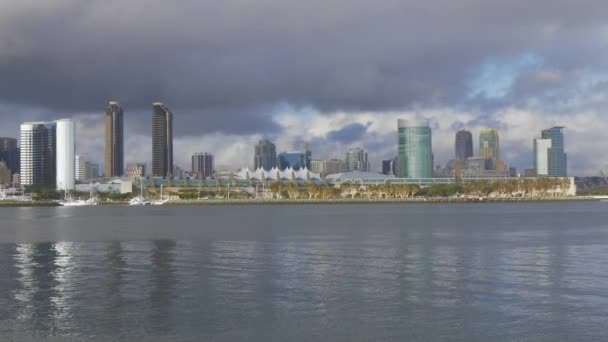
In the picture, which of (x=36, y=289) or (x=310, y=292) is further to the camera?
(x=36, y=289)

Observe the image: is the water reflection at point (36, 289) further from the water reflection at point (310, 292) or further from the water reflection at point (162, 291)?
the water reflection at point (162, 291)

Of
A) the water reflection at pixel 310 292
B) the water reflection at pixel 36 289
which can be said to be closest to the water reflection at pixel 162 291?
the water reflection at pixel 310 292

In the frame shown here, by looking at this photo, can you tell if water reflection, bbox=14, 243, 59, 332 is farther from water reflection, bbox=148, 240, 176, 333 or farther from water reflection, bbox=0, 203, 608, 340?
water reflection, bbox=148, 240, 176, 333

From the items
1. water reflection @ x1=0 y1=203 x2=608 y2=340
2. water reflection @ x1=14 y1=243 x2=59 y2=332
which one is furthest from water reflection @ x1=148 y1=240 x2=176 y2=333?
water reflection @ x1=14 y1=243 x2=59 y2=332

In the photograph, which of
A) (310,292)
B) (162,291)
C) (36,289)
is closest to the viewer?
(310,292)

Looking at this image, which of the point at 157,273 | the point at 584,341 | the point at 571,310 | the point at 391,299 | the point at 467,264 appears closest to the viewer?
the point at 584,341

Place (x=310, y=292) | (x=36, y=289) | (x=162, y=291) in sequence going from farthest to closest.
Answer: (x=36, y=289) < (x=162, y=291) < (x=310, y=292)

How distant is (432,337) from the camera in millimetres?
19047

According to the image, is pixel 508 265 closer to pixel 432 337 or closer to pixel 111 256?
pixel 432 337

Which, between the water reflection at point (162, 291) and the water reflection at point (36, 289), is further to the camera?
the water reflection at point (36, 289)

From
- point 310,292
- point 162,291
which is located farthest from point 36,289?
point 310,292

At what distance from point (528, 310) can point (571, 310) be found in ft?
4.20

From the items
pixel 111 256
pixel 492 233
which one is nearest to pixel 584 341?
pixel 111 256

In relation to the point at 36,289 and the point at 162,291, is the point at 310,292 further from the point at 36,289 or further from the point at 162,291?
the point at 36,289
